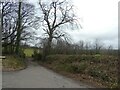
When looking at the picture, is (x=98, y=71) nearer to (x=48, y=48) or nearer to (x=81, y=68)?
(x=81, y=68)

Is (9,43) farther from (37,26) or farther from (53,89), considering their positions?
(53,89)

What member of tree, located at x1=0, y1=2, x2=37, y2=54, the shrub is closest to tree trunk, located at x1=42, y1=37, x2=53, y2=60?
tree, located at x1=0, y1=2, x2=37, y2=54

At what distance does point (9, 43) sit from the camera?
119 ft

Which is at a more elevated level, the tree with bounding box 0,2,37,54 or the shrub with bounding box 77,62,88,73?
the tree with bounding box 0,2,37,54

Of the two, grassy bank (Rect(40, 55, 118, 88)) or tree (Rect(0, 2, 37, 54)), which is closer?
grassy bank (Rect(40, 55, 118, 88))

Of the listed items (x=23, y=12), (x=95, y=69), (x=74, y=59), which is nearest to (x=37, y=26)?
(x=23, y=12)

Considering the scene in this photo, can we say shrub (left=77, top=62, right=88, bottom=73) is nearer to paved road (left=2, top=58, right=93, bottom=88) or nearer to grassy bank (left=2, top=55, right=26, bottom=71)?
paved road (left=2, top=58, right=93, bottom=88)

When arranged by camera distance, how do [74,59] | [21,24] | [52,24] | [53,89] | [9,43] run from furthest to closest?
[52,24] → [9,43] → [21,24] → [74,59] → [53,89]

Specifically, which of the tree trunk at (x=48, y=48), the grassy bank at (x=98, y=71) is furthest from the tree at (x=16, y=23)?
the grassy bank at (x=98, y=71)

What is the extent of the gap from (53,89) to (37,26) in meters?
27.5

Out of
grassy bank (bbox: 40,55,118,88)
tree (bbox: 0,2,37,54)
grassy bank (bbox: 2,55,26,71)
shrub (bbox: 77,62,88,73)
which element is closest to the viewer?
grassy bank (bbox: 40,55,118,88)

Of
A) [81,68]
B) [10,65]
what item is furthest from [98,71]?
[10,65]

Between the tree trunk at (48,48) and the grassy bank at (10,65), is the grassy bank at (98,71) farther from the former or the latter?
the tree trunk at (48,48)

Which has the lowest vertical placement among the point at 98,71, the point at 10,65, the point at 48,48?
the point at 10,65
